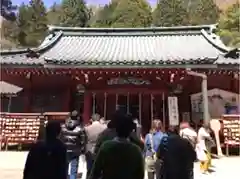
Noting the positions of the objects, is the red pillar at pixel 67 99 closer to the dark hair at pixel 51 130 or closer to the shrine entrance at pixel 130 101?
the shrine entrance at pixel 130 101

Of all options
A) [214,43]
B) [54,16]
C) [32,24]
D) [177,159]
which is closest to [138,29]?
[214,43]

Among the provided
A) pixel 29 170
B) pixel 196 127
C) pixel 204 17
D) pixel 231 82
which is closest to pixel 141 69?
pixel 196 127

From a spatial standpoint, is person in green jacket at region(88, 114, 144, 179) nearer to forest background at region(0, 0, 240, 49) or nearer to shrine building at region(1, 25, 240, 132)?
shrine building at region(1, 25, 240, 132)

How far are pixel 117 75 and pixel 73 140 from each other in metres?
6.79

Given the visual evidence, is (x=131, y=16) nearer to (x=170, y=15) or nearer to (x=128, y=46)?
(x=170, y=15)

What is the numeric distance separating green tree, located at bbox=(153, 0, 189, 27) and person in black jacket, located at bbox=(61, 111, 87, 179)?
113 feet

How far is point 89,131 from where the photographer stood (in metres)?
6.96

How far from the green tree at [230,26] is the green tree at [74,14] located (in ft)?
53.1

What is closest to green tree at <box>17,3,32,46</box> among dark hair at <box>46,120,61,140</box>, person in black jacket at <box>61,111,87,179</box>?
person in black jacket at <box>61,111,87,179</box>

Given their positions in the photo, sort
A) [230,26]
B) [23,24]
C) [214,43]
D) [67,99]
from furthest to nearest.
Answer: [23,24] → [230,26] → [214,43] → [67,99]

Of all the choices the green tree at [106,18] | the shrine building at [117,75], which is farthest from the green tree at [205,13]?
the shrine building at [117,75]

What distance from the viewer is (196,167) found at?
9.50 meters

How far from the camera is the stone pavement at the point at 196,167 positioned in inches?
326

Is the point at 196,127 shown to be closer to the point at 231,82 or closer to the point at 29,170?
the point at 231,82
